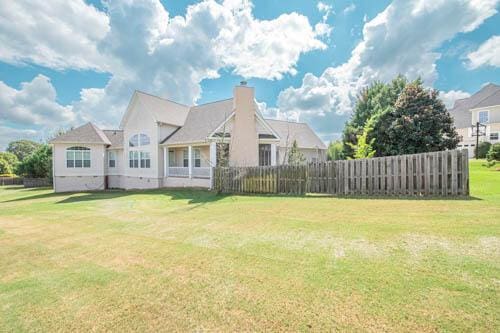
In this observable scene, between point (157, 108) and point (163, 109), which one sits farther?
point (163, 109)

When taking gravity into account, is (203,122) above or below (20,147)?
below

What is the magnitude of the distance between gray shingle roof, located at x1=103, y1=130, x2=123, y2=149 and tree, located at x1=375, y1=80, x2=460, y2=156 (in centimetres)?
2560

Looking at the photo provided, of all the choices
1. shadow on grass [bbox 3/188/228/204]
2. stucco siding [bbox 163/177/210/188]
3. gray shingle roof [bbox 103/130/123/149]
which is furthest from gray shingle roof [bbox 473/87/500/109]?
gray shingle roof [bbox 103/130/123/149]

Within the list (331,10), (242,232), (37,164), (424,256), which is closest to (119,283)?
(242,232)

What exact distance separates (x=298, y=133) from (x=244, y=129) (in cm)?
1345

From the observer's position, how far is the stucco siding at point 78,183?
22.6 metres

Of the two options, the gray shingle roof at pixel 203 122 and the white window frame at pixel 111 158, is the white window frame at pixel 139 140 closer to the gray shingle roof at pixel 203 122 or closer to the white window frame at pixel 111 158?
the gray shingle roof at pixel 203 122

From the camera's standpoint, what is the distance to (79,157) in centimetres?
2334

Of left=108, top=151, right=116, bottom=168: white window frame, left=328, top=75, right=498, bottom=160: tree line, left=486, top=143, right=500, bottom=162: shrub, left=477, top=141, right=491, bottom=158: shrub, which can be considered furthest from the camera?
left=477, top=141, right=491, bottom=158: shrub

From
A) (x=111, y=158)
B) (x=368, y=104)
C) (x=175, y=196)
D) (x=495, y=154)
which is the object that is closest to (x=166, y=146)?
(x=175, y=196)

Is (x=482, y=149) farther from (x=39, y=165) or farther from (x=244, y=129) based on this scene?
(x=39, y=165)

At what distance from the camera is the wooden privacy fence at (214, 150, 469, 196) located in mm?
8586

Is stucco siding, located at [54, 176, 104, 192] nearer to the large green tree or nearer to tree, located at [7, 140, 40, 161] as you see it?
the large green tree

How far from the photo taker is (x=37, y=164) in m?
32.2
